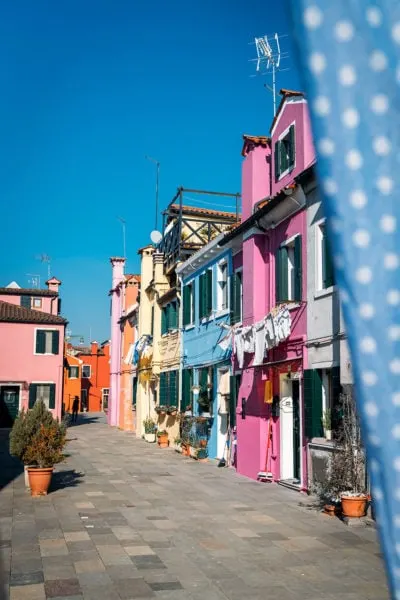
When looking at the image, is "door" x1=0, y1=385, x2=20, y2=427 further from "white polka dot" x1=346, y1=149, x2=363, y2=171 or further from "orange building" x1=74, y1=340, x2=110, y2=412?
"white polka dot" x1=346, y1=149, x2=363, y2=171

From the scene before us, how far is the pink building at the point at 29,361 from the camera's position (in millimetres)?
34031

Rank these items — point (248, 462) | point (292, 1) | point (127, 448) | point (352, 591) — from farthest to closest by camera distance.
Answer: point (127, 448) → point (248, 462) → point (352, 591) → point (292, 1)

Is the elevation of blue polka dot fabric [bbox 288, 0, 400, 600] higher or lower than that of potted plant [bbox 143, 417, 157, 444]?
higher

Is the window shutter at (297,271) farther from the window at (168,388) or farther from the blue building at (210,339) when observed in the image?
the window at (168,388)

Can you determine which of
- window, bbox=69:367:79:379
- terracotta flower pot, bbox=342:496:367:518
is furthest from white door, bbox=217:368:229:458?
window, bbox=69:367:79:379

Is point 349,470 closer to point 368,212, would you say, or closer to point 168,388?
point 368,212

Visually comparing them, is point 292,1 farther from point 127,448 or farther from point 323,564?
point 127,448

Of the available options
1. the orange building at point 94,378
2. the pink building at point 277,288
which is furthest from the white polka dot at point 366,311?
the orange building at point 94,378

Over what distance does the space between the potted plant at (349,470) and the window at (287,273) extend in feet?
12.2

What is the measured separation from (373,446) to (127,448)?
23.1m

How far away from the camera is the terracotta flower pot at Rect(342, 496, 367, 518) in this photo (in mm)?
9914

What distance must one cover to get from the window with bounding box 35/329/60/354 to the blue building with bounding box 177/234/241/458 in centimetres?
1462

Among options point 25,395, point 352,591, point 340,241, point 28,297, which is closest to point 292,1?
point 340,241

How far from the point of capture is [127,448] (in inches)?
932
